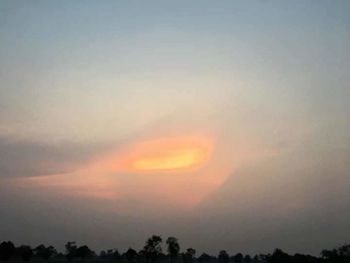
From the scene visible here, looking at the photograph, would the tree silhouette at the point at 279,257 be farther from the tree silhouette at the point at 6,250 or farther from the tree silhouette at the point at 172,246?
the tree silhouette at the point at 6,250

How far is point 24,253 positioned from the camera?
6314 inches

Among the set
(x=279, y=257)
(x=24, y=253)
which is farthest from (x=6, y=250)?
(x=279, y=257)

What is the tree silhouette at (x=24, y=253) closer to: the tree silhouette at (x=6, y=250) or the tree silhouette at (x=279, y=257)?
the tree silhouette at (x=6, y=250)

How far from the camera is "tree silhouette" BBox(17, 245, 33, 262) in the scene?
157875mm

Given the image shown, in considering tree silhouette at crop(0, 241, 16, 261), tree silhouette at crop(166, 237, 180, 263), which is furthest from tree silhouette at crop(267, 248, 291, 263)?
tree silhouette at crop(0, 241, 16, 261)

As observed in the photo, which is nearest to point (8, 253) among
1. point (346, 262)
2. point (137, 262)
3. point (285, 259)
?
point (137, 262)

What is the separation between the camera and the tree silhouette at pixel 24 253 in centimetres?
15788

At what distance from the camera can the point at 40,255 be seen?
7849 inches

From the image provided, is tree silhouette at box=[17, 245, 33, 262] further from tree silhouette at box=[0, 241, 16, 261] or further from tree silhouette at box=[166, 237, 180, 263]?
tree silhouette at box=[166, 237, 180, 263]

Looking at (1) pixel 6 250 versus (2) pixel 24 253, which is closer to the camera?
A: (1) pixel 6 250

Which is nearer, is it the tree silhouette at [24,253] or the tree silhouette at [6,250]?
the tree silhouette at [6,250]

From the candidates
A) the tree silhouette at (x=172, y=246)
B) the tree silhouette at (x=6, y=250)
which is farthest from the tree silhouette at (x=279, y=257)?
the tree silhouette at (x=6, y=250)

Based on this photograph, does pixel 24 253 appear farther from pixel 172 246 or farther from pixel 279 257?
pixel 279 257

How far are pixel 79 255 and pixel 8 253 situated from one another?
45864 mm
